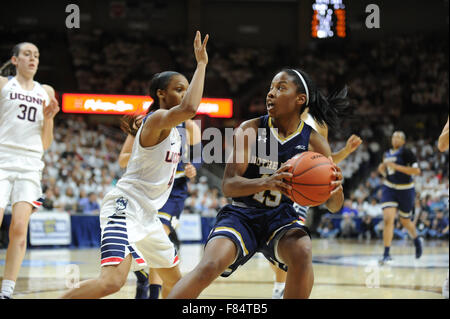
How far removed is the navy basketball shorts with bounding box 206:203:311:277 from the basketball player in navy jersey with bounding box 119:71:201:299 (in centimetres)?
87

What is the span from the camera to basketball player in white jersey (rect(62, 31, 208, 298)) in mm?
3400

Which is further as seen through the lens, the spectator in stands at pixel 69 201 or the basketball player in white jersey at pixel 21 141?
the spectator in stands at pixel 69 201

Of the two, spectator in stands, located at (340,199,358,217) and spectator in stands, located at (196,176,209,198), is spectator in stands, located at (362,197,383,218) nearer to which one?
spectator in stands, located at (340,199,358,217)

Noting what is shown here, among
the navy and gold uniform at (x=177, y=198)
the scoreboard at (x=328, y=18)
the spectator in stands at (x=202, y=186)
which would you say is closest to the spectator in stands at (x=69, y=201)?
the spectator in stands at (x=202, y=186)

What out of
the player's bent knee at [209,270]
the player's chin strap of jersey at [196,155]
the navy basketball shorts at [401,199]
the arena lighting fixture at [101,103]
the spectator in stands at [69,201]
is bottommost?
the spectator in stands at [69,201]

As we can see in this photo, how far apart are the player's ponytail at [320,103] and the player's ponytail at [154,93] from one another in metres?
0.80

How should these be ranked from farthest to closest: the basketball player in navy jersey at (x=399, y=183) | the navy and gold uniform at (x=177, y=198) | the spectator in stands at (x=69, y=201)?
the spectator in stands at (x=69, y=201) < the basketball player in navy jersey at (x=399, y=183) < the navy and gold uniform at (x=177, y=198)

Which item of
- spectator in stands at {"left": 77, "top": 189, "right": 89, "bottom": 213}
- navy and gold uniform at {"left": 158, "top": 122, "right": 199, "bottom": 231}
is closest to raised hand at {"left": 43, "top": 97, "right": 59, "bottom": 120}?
navy and gold uniform at {"left": 158, "top": 122, "right": 199, "bottom": 231}

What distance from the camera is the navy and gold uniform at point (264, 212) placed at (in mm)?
3619

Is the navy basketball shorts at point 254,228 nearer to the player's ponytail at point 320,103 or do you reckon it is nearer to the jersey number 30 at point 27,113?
the player's ponytail at point 320,103

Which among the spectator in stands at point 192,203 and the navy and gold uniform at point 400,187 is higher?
the navy and gold uniform at point 400,187

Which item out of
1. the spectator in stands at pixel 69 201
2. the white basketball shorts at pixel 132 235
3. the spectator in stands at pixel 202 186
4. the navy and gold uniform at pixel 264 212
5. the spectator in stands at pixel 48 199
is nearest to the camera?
the white basketball shorts at pixel 132 235
